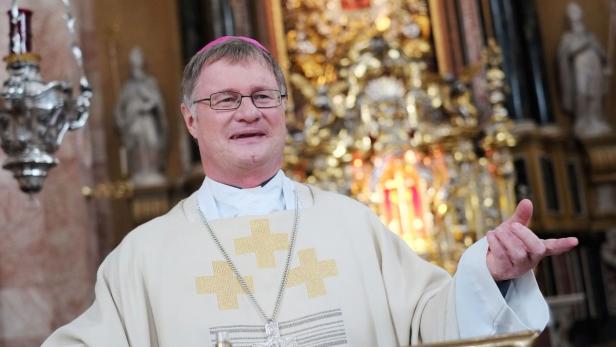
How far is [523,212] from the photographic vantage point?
2.33 metres

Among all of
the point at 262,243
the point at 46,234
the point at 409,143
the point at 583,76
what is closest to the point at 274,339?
the point at 262,243

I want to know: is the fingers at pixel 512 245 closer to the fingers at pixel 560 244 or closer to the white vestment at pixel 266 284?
the fingers at pixel 560 244

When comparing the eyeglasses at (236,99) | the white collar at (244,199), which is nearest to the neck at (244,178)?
the white collar at (244,199)

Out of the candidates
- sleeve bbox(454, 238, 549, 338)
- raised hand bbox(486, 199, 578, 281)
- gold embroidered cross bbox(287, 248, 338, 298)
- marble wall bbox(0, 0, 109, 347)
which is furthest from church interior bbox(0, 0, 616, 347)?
raised hand bbox(486, 199, 578, 281)

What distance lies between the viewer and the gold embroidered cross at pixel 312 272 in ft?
9.83

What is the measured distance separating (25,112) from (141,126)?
603 cm

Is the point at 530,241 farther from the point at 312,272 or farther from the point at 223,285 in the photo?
the point at 223,285

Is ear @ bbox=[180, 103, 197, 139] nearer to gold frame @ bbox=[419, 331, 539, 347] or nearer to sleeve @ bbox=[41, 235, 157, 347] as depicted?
sleeve @ bbox=[41, 235, 157, 347]

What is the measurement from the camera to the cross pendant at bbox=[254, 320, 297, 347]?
9.07 ft

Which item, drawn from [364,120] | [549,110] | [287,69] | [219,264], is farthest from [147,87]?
[219,264]

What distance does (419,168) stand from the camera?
829 centimetres

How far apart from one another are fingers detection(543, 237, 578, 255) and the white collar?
1098 millimetres

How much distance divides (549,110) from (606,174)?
891mm

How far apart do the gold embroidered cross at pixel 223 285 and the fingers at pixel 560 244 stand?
3.32 feet
